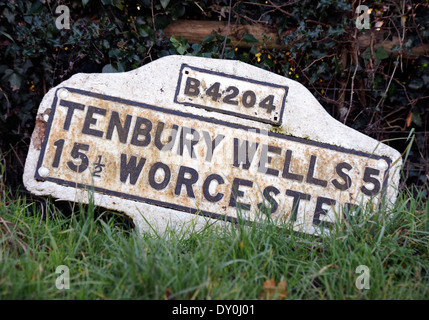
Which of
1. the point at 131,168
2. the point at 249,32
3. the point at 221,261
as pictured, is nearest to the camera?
the point at 221,261

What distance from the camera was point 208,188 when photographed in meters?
2.46

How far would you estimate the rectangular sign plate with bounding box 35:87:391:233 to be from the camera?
7.97 ft

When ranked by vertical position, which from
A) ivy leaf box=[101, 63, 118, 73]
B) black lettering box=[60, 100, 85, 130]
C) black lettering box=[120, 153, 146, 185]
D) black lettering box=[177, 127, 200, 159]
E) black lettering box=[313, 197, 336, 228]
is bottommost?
black lettering box=[313, 197, 336, 228]

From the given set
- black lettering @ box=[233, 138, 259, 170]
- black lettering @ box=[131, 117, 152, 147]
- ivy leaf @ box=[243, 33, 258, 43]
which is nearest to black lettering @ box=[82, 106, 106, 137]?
black lettering @ box=[131, 117, 152, 147]

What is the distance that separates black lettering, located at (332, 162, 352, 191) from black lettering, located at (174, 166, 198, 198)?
2.83 feet

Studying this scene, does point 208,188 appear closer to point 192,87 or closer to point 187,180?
point 187,180

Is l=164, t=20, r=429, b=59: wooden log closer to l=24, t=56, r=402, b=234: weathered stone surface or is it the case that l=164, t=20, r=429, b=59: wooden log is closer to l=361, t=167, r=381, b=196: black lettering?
l=24, t=56, r=402, b=234: weathered stone surface

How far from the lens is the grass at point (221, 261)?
1.67m

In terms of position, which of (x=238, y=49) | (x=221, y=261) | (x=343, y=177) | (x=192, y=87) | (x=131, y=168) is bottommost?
(x=221, y=261)

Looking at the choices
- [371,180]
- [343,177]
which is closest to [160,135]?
[343,177]

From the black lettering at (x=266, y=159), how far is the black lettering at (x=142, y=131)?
2.31ft

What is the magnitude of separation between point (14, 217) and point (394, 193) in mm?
2190

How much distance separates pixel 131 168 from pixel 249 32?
1.35 m
